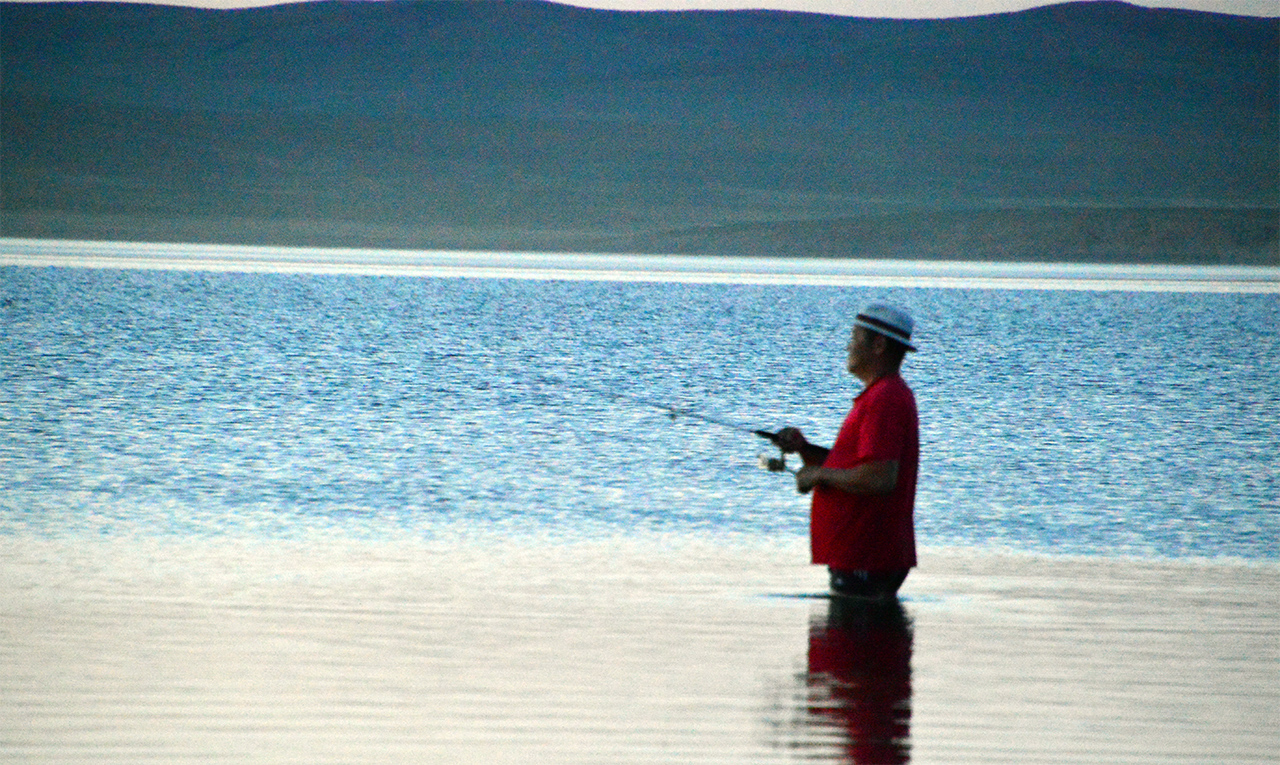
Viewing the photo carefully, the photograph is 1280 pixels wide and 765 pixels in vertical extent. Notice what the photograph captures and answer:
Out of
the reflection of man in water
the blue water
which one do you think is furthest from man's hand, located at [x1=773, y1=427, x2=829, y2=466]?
the blue water

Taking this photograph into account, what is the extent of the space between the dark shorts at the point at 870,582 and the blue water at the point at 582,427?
1.91 meters

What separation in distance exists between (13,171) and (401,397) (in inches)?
5499

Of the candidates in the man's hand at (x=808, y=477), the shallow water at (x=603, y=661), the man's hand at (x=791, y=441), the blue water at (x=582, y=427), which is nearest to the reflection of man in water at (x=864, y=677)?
the shallow water at (x=603, y=661)

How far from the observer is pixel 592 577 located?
8023mm

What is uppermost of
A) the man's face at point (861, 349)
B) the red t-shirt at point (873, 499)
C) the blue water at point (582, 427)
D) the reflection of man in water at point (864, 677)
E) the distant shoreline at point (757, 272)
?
the distant shoreline at point (757, 272)

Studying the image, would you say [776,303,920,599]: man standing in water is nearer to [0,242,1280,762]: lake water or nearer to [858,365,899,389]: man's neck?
[858,365,899,389]: man's neck

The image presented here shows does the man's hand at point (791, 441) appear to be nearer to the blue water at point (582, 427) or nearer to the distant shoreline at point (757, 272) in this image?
A: the blue water at point (582, 427)

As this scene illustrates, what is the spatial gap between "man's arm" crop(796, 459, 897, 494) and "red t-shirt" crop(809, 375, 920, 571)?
3 cm

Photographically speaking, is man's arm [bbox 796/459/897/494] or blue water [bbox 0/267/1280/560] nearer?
man's arm [bbox 796/459/897/494]

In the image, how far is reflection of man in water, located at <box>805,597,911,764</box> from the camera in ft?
17.2

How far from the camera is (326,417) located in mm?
16844

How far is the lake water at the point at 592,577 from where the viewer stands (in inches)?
211

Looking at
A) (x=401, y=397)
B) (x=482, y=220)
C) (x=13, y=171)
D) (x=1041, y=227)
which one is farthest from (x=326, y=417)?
(x=13, y=171)

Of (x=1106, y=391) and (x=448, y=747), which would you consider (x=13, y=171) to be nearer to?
(x=1106, y=391)
